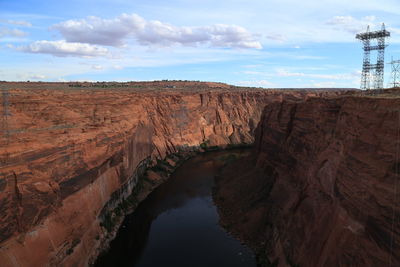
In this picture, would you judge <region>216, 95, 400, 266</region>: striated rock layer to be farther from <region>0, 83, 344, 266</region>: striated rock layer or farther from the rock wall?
<region>0, 83, 344, 266</region>: striated rock layer

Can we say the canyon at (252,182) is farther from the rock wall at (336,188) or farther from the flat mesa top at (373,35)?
the flat mesa top at (373,35)

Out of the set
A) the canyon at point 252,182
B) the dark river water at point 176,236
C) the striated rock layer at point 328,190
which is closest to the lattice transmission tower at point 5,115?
the canyon at point 252,182

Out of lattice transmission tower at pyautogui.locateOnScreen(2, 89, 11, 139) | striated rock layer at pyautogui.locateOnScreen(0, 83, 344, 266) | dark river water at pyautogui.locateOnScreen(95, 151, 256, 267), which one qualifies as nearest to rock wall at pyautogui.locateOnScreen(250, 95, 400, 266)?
dark river water at pyautogui.locateOnScreen(95, 151, 256, 267)

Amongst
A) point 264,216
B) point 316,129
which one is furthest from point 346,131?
point 264,216

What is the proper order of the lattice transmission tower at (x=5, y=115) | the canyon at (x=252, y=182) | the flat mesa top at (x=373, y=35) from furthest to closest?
the flat mesa top at (x=373, y=35) → the lattice transmission tower at (x=5, y=115) → the canyon at (x=252, y=182)

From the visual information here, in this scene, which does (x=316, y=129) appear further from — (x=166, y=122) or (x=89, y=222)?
(x=166, y=122)

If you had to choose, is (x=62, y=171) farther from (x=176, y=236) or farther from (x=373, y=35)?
(x=373, y=35)
